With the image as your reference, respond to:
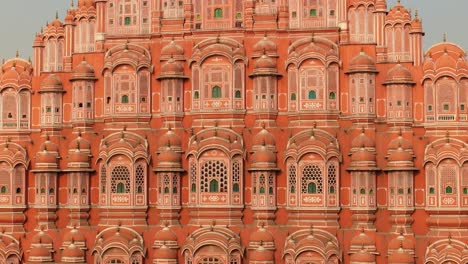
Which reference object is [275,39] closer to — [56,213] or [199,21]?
[199,21]

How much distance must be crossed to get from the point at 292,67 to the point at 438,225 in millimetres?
10352

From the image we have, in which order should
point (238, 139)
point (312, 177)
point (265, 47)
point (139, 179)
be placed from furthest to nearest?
point (139, 179) → point (265, 47) → point (238, 139) → point (312, 177)

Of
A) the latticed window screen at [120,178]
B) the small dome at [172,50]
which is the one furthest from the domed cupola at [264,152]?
the latticed window screen at [120,178]

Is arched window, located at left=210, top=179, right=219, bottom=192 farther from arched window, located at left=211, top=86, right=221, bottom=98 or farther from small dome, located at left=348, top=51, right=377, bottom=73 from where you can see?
small dome, located at left=348, top=51, right=377, bottom=73

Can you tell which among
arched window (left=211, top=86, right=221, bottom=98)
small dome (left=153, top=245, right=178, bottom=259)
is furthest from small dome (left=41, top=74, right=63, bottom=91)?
small dome (left=153, top=245, right=178, bottom=259)

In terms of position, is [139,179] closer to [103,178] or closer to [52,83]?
[103,178]

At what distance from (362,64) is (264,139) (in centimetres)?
592

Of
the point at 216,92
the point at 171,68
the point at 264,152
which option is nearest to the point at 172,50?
the point at 171,68

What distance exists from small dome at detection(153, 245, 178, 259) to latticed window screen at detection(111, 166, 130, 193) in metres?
3.40

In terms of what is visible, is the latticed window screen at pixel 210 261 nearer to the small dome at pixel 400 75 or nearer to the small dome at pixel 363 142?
the small dome at pixel 363 142

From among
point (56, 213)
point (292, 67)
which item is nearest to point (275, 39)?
point (292, 67)

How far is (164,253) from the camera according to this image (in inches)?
2066

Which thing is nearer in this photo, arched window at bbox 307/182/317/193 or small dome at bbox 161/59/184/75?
arched window at bbox 307/182/317/193

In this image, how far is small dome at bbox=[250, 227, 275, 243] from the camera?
51.7m
